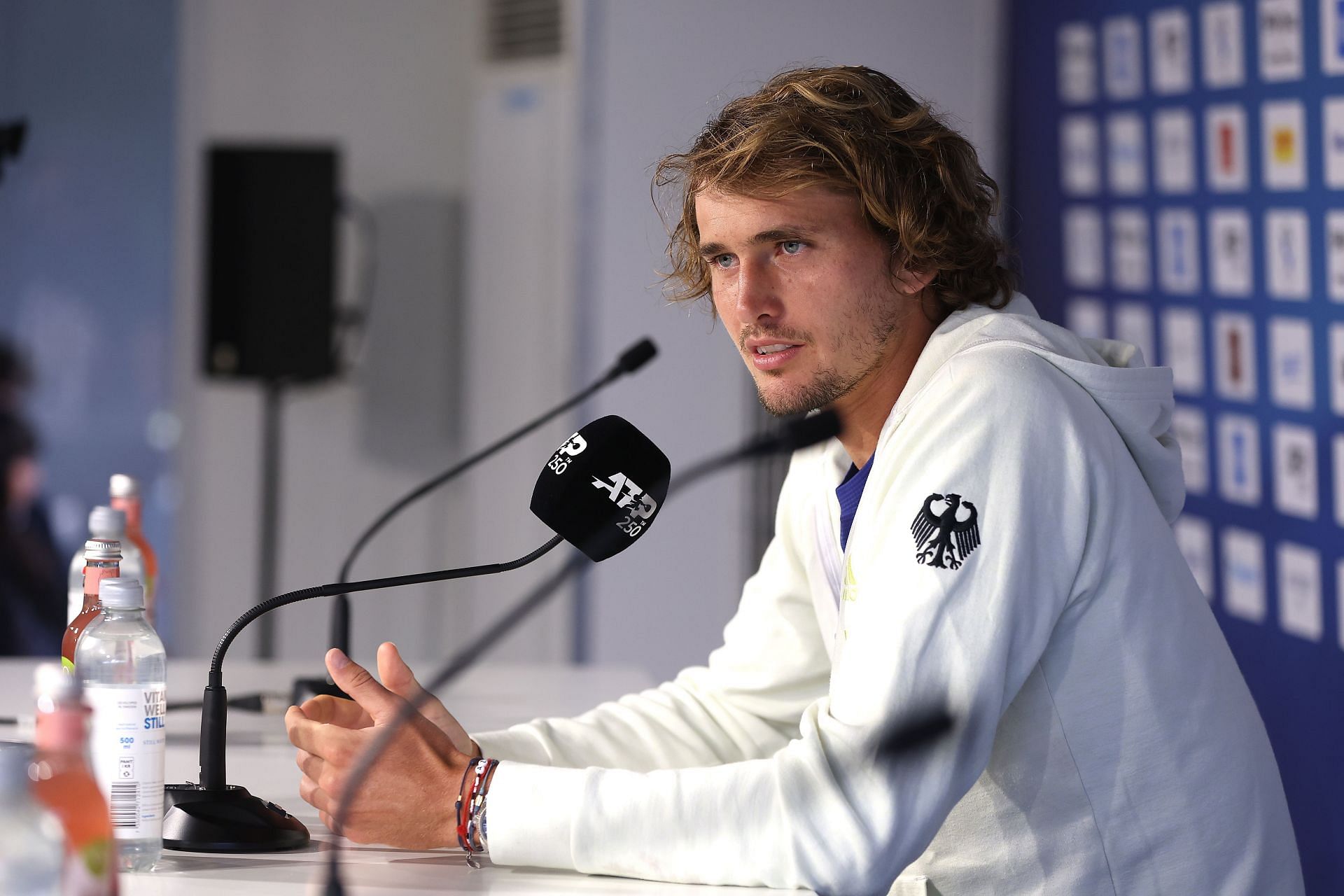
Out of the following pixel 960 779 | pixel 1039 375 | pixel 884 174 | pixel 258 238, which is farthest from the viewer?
pixel 258 238

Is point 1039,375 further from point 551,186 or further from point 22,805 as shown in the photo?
point 551,186

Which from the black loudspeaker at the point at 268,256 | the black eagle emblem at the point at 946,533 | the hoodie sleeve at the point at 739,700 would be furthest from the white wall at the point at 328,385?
the black eagle emblem at the point at 946,533

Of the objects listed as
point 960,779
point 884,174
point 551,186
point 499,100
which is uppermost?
point 499,100

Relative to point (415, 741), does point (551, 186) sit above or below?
above

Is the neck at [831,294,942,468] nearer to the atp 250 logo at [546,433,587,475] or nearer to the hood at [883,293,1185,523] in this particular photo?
the hood at [883,293,1185,523]

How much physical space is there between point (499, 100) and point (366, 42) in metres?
0.64

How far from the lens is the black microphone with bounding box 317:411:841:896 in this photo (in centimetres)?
84

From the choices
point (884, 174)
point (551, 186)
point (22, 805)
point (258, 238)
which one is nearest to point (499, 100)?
point (551, 186)

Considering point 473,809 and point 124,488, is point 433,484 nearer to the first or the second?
point 124,488

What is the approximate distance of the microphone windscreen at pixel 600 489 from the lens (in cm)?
119

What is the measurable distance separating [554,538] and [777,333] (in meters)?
0.41

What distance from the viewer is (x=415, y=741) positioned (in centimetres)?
117

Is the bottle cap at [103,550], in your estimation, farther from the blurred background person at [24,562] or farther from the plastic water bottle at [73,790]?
the blurred background person at [24,562]

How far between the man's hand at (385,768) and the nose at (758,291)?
0.51 meters
